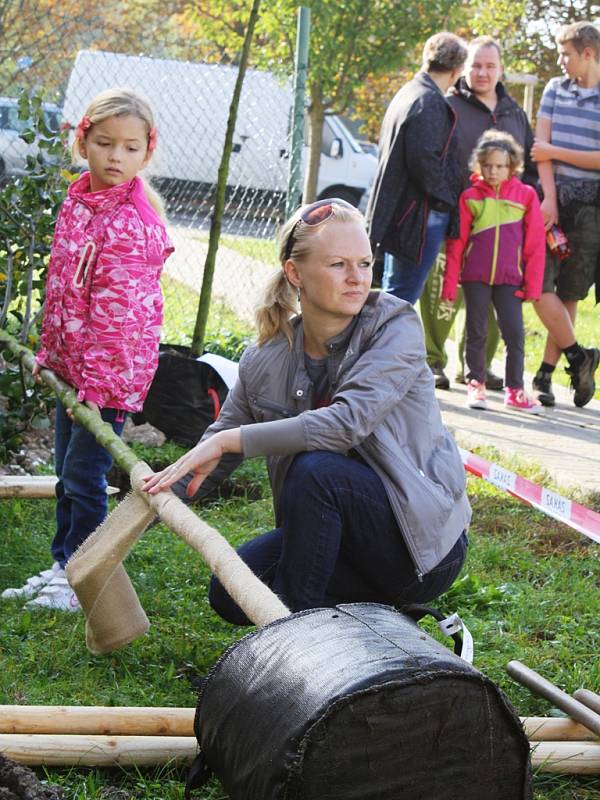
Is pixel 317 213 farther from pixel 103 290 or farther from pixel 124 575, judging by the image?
pixel 124 575

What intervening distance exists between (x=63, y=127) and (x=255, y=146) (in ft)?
34.8

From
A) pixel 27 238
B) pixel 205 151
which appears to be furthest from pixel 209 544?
pixel 205 151

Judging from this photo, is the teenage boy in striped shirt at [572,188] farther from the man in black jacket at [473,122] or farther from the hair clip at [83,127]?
the hair clip at [83,127]

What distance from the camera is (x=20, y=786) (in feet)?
7.70

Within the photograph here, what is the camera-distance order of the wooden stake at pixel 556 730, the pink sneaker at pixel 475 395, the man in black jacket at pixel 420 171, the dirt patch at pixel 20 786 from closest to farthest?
1. the dirt patch at pixel 20 786
2. the wooden stake at pixel 556 730
3. the man in black jacket at pixel 420 171
4. the pink sneaker at pixel 475 395

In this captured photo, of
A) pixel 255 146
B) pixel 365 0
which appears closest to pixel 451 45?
pixel 365 0

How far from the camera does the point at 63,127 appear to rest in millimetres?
4551

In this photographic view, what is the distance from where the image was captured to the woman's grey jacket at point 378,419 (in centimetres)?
296

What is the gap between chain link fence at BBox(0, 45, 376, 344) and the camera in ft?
37.3

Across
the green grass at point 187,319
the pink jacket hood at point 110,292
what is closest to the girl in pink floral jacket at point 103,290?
the pink jacket hood at point 110,292

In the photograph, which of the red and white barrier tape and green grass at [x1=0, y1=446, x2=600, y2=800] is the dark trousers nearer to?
the red and white barrier tape

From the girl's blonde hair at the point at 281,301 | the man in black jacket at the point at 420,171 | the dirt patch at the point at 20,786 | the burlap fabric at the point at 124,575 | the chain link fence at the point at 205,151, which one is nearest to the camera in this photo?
the dirt patch at the point at 20,786

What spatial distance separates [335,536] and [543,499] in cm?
215

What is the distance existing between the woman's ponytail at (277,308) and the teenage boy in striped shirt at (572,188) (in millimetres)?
4060
